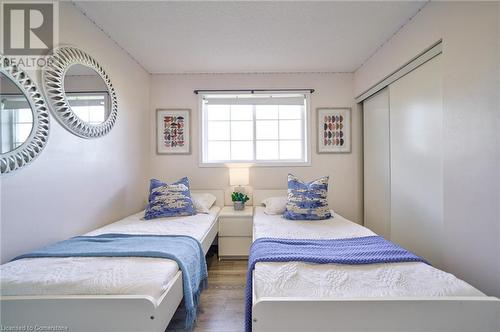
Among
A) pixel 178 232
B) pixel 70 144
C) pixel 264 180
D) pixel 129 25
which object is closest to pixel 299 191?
pixel 264 180

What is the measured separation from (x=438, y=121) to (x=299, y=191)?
1287mm

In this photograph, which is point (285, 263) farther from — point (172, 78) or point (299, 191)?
point (172, 78)

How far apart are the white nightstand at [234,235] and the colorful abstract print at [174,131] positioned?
48.4 inches

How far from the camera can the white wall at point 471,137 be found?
1.32 m

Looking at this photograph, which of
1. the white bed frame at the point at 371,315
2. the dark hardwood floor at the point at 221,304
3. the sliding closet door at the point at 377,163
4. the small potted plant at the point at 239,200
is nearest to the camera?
the white bed frame at the point at 371,315

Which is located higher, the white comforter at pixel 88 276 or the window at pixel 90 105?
the window at pixel 90 105

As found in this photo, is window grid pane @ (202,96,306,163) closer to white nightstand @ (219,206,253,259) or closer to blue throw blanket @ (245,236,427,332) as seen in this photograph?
white nightstand @ (219,206,253,259)

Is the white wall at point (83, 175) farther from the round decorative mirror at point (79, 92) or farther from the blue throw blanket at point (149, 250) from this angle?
the blue throw blanket at point (149, 250)

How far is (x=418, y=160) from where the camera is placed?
1970mm

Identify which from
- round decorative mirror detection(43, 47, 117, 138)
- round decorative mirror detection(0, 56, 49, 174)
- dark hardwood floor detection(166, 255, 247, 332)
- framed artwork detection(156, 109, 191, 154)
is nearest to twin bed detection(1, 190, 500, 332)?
dark hardwood floor detection(166, 255, 247, 332)

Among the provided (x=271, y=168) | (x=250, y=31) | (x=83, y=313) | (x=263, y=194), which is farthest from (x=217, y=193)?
(x=83, y=313)

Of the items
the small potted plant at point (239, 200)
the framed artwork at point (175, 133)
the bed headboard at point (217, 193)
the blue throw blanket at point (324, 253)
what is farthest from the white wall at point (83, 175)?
the blue throw blanket at point (324, 253)

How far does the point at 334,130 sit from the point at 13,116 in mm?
3084

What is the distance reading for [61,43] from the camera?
173cm
